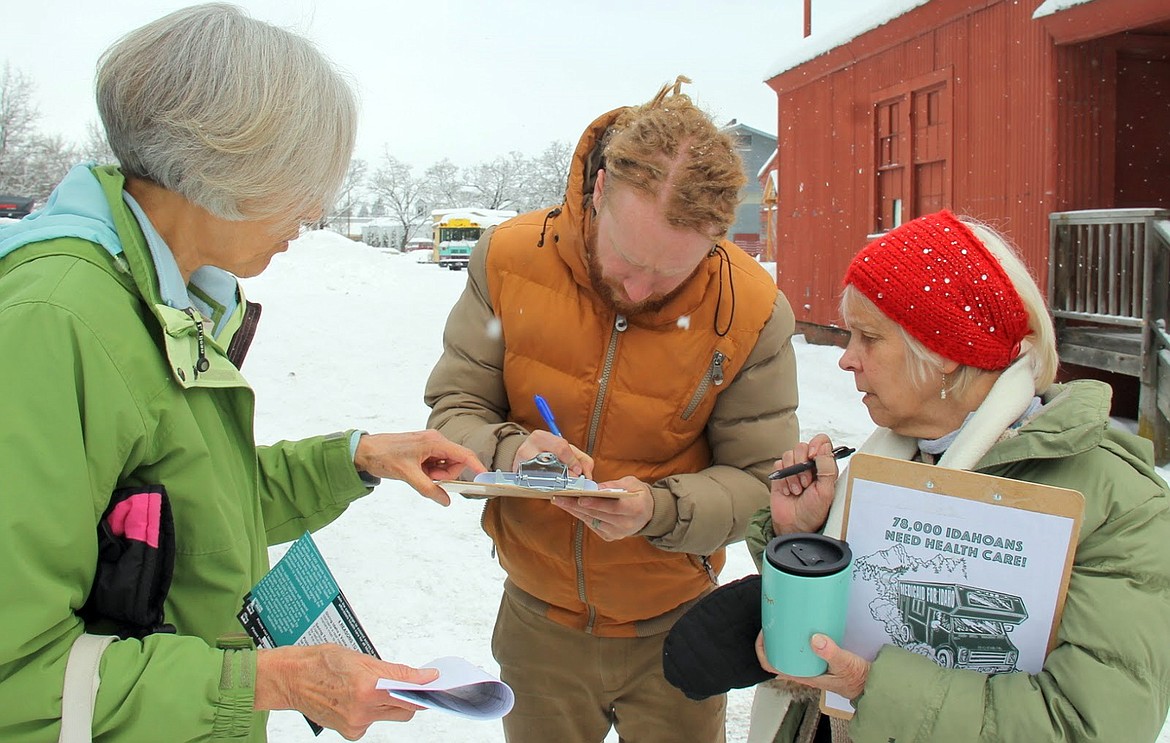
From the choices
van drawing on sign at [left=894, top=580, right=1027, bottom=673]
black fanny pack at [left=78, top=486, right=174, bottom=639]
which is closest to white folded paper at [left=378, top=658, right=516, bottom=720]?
black fanny pack at [left=78, top=486, right=174, bottom=639]

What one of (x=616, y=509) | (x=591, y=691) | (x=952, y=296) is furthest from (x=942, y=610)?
(x=591, y=691)

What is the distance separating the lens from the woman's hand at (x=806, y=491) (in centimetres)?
194

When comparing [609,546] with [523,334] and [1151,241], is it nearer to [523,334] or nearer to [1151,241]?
[523,334]

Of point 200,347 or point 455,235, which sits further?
point 455,235

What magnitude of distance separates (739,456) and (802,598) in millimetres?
901

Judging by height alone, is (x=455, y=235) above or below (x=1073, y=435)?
above

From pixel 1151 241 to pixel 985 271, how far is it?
6668mm

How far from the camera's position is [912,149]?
10945mm

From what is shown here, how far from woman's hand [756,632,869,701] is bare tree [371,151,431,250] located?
3166 inches

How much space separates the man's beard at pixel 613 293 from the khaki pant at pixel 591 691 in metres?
0.93

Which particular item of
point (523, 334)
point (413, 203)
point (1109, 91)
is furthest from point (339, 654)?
point (413, 203)

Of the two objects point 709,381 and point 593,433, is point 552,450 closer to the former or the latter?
point 593,433

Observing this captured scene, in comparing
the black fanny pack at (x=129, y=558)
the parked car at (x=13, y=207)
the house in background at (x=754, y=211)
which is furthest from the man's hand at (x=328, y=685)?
the house in background at (x=754, y=211)

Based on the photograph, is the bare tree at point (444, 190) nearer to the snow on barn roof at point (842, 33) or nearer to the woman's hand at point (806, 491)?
the snow on barn roof at point (842, 33)
